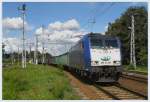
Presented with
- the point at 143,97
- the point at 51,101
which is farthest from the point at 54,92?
the point at 143,97

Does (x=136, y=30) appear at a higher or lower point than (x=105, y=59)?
higher

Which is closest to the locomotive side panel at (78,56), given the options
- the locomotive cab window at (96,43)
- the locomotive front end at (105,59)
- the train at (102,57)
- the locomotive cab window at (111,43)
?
the train at (102,57)

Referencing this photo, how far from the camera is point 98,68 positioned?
60.5ft

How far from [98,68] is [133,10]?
35315mm

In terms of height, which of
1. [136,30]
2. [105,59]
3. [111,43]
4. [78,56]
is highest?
[136,30]

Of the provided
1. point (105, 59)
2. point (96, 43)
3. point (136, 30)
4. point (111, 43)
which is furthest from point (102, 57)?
point (136, 30)

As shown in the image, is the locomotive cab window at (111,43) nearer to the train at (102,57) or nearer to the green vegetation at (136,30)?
the train at (102,57)

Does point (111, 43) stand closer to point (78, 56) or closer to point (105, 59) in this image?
point (105, 59)

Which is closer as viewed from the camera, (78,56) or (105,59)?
(105,59)

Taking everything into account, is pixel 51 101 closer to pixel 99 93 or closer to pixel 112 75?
pixel 99 93

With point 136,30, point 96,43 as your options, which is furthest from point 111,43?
point 136,30

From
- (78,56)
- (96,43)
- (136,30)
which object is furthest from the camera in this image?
(136,30)

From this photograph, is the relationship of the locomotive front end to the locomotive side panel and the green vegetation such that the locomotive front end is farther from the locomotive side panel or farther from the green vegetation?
the green vegetation

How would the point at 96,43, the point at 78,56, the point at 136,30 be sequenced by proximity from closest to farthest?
the point at 96,43 < the point at 78,56 < the point at 136,30
